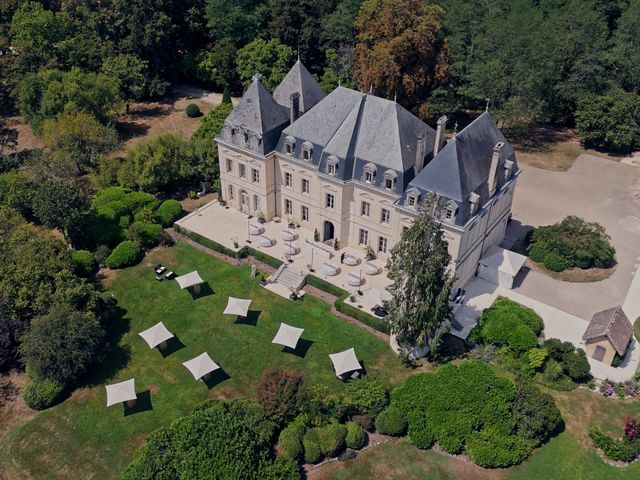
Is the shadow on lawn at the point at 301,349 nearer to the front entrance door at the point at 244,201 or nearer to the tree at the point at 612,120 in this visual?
the front entrance door at the point at 244,201

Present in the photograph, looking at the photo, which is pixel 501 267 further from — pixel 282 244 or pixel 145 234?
pixel 145 234

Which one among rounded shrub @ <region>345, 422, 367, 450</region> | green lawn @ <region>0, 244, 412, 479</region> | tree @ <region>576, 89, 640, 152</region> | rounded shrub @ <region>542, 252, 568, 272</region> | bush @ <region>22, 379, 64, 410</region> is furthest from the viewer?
tree @ <region>576, 89, 640, 152</region>

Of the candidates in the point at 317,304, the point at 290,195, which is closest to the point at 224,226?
the point at 290,195

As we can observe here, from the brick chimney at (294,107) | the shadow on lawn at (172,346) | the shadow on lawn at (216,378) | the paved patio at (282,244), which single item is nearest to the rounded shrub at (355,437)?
the shadow on lawn at (216,378)

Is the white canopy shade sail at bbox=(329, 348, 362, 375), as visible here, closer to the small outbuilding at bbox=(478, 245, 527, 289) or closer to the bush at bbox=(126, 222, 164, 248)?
the small outbuilding at bbox=(478, 245, 527, 289)

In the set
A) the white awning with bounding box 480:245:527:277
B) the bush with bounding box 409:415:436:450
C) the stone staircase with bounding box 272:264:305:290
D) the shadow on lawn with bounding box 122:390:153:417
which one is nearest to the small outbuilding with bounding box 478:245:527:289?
the white awning with bounding box 480:245:527:277

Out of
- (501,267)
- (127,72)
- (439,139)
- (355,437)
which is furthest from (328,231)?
(127,72)
